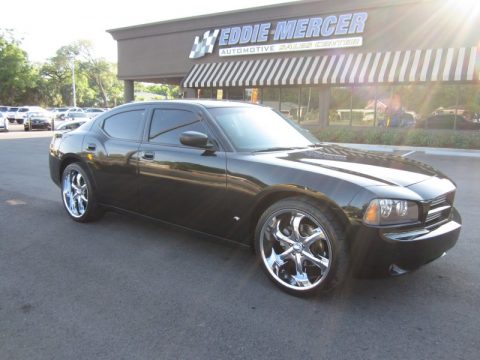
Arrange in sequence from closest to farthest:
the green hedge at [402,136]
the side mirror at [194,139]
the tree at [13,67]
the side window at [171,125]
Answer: the side mirror at [194,139] → the side window at [171,125] → the green hedge at [402,136] → the tree at [13,67]

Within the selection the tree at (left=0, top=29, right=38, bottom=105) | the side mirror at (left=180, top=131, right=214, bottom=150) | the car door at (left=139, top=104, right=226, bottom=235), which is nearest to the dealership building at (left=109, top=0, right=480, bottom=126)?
the car door at (left=139, top=104, right=226, bottom=235)

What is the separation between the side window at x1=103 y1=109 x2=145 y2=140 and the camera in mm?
4562

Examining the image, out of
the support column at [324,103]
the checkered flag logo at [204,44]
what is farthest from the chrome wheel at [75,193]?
the checkered flag logo at [204,44]

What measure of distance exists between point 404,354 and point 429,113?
16.8 meters

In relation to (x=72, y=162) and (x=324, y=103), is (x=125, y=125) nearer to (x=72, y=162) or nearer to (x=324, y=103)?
(x=72, y=162)

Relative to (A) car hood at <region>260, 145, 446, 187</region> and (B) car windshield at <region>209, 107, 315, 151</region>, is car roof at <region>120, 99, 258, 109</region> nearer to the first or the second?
(B) car windshield at <region>209, 107, 315, 151</region>

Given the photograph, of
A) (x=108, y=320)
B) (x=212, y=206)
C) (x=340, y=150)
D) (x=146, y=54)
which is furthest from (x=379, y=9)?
(x=108, y=320)

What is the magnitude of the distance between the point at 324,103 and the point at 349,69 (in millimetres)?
2434

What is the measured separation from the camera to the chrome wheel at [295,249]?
3121 mm

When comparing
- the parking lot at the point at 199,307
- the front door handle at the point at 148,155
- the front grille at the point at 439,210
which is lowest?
the parking lot at the point at 199,307

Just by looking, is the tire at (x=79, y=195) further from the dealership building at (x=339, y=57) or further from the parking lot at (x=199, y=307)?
the dealership building at (x=339, y=57)

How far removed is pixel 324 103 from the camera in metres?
19.4

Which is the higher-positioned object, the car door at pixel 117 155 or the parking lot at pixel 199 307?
the car door at pixel 117 155

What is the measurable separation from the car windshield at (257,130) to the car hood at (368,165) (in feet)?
0.79
